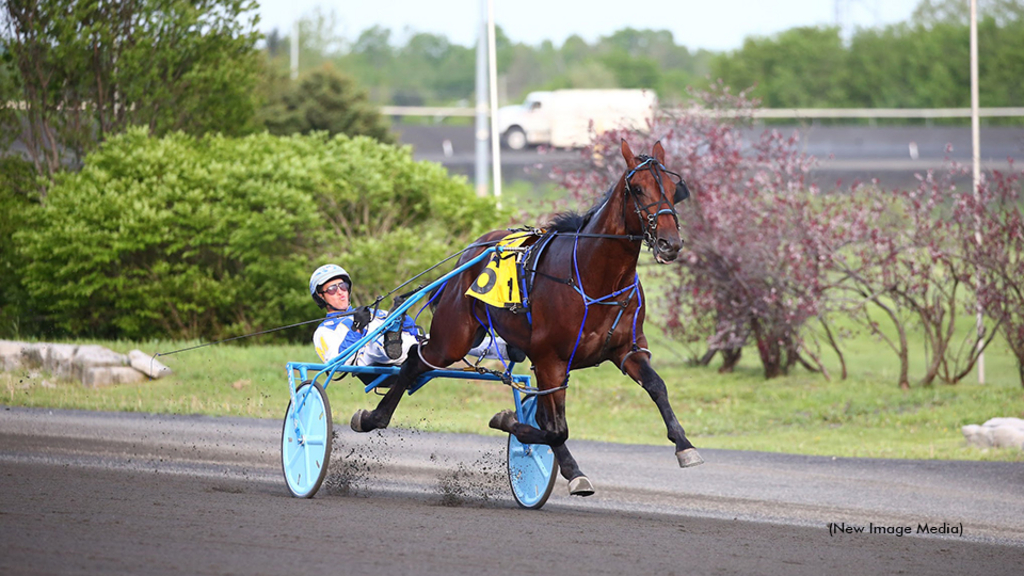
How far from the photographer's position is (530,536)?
620 cm

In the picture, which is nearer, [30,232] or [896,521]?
[896,521]

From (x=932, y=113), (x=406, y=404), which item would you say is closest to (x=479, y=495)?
(x=406, y=404)

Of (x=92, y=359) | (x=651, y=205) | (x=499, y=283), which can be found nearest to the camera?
(x=651, y=205)

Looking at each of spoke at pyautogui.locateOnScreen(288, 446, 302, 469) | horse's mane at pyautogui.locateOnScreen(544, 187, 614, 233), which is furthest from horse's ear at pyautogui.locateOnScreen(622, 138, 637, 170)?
spoke at pyautogui.locateOnScreen(288, 446, 302, 469)

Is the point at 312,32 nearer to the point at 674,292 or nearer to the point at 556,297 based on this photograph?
the point at 674,292

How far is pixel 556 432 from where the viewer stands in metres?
6.74

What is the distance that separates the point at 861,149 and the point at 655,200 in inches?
1389

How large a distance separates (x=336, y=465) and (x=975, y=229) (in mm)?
9611

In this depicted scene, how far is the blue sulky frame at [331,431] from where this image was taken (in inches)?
289

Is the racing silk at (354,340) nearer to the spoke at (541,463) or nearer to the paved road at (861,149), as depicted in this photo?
the spoke at (541,463)

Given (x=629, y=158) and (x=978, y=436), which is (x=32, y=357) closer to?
(x=629, y=158)

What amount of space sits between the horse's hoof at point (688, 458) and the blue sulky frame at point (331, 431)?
48.6 inches

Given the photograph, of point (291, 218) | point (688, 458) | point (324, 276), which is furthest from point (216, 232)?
point (688, 458)

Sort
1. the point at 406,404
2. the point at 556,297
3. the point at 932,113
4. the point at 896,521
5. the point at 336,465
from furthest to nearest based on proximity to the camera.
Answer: the point at 932,113, the point at 406,404, the point at 336,465, the point at 896,521, the point at 556,297
